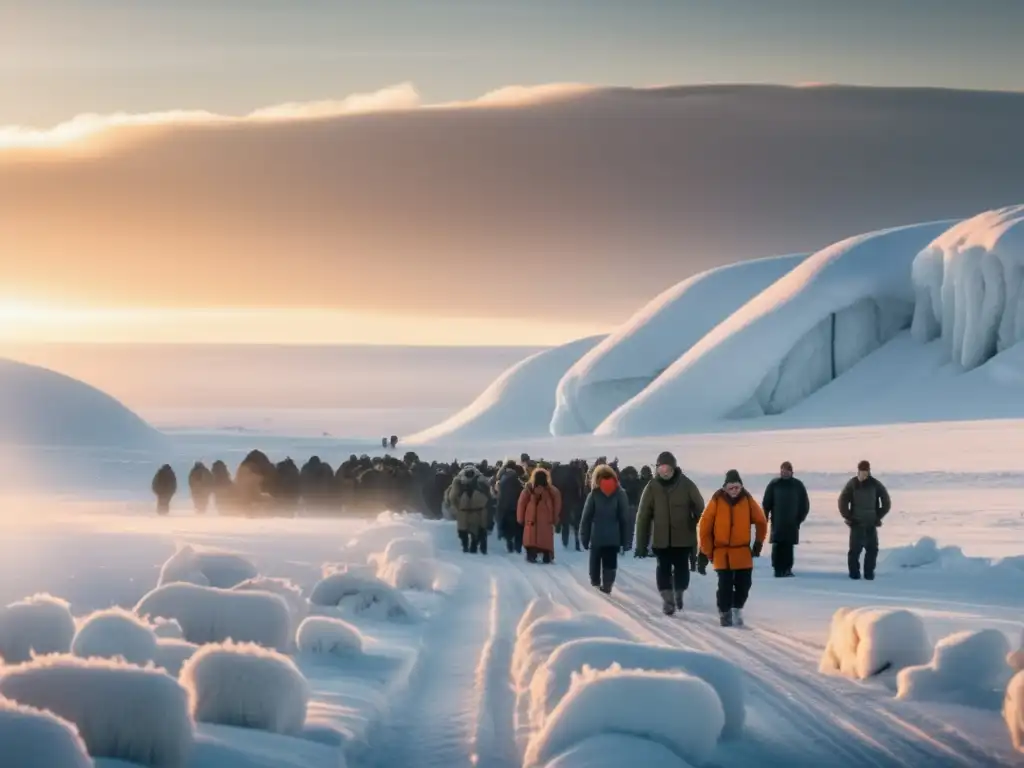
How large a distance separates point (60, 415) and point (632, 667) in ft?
255

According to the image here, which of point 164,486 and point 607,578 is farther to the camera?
point 164,486

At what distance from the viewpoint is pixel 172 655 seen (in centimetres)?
1001

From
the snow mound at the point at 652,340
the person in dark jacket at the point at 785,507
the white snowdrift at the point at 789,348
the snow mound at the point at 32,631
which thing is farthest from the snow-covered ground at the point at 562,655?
the snow mound at the point at 652,340

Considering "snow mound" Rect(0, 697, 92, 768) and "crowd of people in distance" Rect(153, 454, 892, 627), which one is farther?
"crowd of people in distance" Rect(153, 454, 892, 627)

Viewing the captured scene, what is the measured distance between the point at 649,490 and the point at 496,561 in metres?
9.12

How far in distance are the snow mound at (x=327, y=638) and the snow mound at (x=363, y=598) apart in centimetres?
299

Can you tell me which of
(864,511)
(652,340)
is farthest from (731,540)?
(652,340)

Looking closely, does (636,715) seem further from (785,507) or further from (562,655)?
(785,507)

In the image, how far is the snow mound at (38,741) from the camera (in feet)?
19.5

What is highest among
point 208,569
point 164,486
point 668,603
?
point 164,486

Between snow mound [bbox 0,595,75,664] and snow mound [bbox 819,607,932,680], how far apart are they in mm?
5191

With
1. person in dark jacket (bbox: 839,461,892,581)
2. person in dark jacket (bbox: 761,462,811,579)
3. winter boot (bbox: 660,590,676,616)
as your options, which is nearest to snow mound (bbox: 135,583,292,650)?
winter boot (bbox: 660,590,676,616)

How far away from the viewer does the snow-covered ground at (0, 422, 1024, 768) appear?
26.5 feet

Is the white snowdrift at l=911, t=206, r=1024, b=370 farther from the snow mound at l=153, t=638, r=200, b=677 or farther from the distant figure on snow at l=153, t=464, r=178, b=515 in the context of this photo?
the snow mound at l=153, t=638, r=200, b=677
